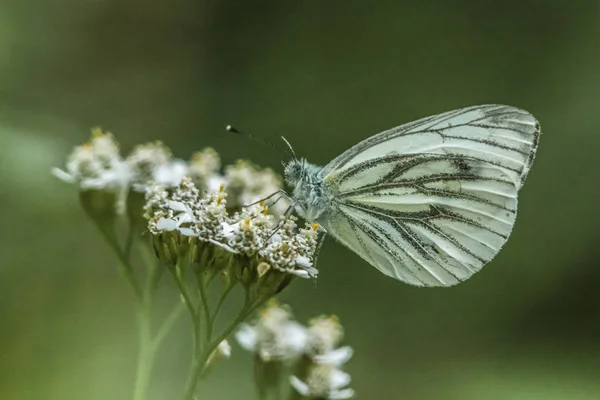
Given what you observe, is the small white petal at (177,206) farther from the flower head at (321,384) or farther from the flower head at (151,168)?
the flower head at (321,384)

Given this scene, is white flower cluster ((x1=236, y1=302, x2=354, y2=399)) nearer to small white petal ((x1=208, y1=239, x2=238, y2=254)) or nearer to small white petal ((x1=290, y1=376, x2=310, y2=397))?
small white petal ((x1=290, y1=376, x2=310, y2=397))

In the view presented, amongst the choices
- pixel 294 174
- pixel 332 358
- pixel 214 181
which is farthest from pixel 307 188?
pixel 332 358

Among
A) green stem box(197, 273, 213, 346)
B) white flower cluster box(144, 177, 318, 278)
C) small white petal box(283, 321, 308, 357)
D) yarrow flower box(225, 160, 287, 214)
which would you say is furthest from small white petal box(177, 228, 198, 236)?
small white petal box(283, 321, 308, 357)

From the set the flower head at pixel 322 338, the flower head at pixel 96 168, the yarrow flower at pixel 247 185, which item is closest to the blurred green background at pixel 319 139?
the flower head at pixel 96 168

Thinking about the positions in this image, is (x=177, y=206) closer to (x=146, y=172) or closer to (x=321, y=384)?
(x=146, y=172)

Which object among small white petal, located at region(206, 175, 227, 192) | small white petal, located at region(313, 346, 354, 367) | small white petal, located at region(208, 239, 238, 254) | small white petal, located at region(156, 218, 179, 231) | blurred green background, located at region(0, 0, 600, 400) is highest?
blurred green background, located at region(0, 0, 600, 400)

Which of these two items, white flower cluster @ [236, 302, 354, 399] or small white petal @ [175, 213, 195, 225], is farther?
white flower cluster @ [236, 302, 354, 399]

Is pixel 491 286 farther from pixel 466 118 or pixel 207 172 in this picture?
pixel 207 172
